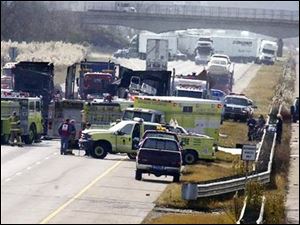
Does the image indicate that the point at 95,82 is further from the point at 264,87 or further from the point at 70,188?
the point at 264,87

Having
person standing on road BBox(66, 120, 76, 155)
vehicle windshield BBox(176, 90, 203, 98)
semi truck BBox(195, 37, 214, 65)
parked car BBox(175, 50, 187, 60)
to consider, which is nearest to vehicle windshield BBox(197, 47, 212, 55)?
semi truck BBox(195, 37, 214, 65)

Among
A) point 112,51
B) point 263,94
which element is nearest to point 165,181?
point 263,94

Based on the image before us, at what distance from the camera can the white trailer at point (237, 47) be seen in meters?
123

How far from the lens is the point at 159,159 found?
112 ft

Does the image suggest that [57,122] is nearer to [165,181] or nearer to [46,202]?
[165,181]

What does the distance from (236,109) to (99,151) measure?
24153mm

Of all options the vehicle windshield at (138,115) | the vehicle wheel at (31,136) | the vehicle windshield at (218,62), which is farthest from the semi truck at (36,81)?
the vehicle windshield at (218,62)

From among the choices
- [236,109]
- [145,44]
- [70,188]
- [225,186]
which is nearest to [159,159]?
[225,186]

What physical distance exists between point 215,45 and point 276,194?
91012 mm

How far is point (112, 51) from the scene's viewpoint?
10219 cm

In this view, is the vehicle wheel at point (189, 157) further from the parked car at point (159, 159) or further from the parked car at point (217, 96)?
the parked car at point (217, 96)

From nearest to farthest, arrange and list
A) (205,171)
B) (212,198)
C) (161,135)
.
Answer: (212,198)
(161,135)
(205,171)

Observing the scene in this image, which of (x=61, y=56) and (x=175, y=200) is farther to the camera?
(x=61, y=56)

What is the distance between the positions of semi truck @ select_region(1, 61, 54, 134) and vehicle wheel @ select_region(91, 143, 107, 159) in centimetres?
388
